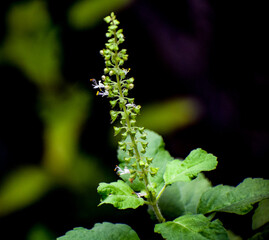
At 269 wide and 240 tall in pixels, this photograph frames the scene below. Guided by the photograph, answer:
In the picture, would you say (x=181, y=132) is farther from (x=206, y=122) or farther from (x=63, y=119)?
(x=63, y=119)

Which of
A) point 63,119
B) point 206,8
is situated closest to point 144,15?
point 206,8

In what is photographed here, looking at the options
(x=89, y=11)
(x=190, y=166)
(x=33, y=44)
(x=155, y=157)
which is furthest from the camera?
(x=89, y=11)

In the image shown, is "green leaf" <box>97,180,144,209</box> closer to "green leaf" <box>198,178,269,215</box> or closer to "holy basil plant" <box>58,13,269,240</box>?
"holy basil plant" <box>58,13,269,240</box>

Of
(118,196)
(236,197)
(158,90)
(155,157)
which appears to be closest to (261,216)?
(236,197)

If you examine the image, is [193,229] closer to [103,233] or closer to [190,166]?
[190,166]

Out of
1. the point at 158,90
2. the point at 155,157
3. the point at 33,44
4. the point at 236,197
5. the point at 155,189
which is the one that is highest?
the point at 33,44

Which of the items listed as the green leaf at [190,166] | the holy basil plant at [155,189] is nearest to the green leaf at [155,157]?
the holy basil plant at [155,189]

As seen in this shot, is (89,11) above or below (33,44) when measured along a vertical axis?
above
